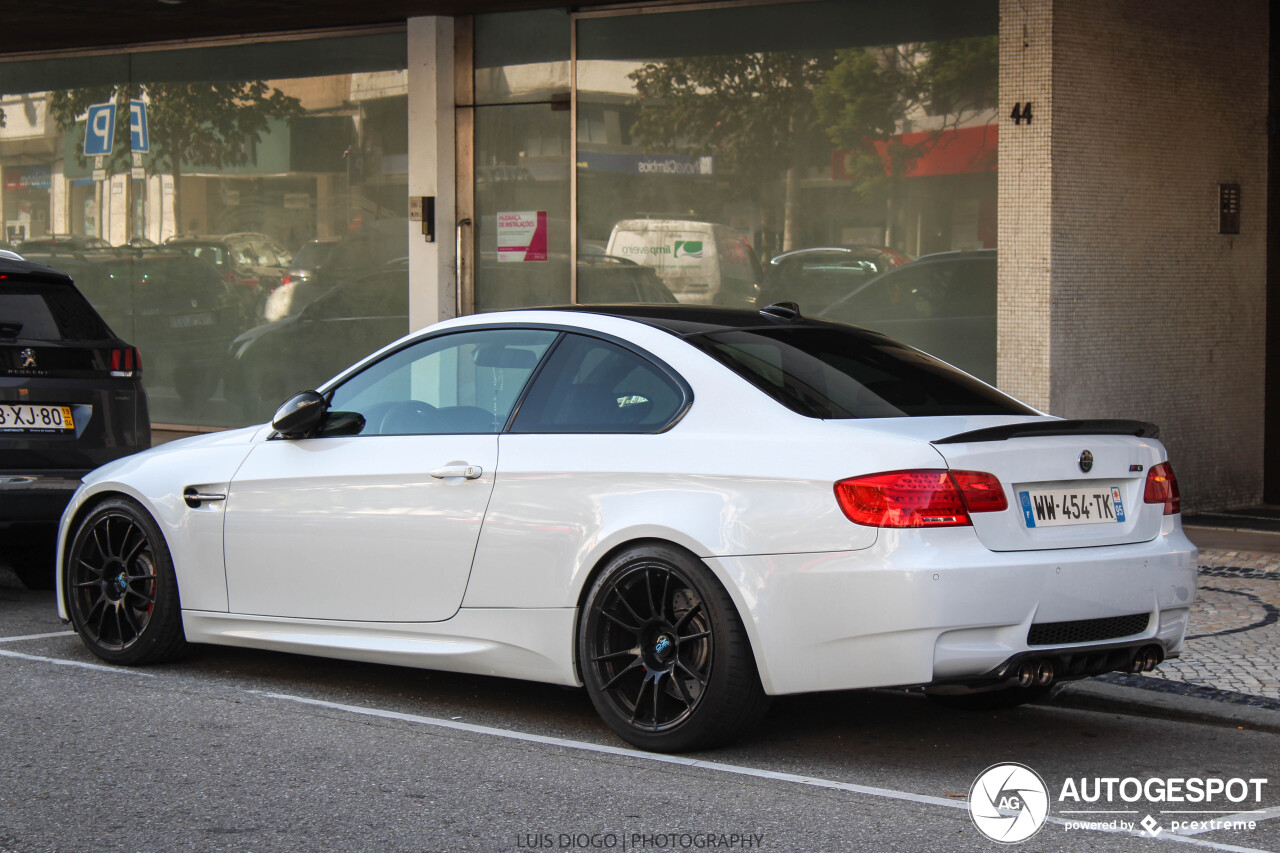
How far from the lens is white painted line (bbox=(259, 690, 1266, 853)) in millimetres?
4174

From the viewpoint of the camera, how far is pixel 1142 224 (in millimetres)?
10461

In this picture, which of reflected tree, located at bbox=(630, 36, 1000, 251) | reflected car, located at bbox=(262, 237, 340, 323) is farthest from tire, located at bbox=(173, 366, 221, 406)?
reflected tree, located at bbox=(630, 36, 1000, 251)

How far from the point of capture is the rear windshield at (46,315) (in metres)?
7.71

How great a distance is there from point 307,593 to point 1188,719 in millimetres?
3331

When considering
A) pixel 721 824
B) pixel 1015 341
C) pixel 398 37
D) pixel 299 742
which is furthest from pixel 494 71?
pixel 721 824

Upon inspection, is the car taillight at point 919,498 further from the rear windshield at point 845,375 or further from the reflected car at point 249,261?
the reflected car at point 249,261

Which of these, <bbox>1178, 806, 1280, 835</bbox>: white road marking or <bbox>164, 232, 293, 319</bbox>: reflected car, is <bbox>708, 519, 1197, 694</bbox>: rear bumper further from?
<bbox>164, 232, 293, 319</bbox>: reflected car

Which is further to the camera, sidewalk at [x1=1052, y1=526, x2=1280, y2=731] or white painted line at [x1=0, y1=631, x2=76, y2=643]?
white painted line at [x1=0, y1=631, x2=76, y2=643]

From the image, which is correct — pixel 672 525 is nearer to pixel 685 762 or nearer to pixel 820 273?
pixel 685 762

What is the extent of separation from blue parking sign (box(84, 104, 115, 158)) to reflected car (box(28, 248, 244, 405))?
1075mm

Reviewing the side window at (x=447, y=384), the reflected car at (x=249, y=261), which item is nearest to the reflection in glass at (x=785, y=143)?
the reflected car at (x=249, y=261)

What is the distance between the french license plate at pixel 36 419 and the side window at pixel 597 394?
3461 mm

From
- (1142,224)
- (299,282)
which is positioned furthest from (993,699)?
(299,282)

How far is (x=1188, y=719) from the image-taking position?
5.57 m
